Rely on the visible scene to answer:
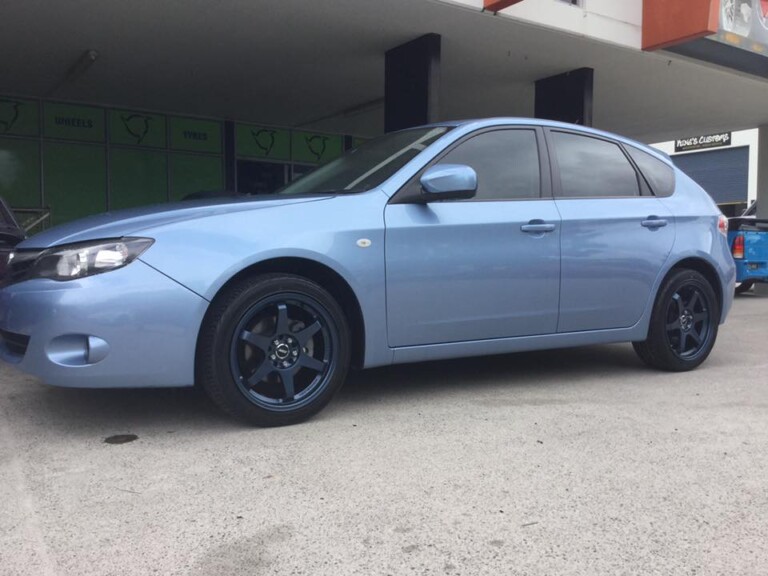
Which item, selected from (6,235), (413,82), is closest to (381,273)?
(6,235)

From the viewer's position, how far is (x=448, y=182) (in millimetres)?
3535

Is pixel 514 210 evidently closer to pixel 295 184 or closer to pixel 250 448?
pixel 295 184

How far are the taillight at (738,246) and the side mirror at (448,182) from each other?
8.46m

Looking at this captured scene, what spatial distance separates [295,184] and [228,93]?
8226 millimetres

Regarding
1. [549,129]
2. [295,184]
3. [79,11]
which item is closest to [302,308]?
[295,184]

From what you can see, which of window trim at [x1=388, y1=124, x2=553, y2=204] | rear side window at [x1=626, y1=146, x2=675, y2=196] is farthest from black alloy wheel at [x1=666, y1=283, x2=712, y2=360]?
window trim at [x1=388, y1=124, x2=553, y2=204]

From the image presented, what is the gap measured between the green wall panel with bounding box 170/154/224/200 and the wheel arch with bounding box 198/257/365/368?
36.4ft

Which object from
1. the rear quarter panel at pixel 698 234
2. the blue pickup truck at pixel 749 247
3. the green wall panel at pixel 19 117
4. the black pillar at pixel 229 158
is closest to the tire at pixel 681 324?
the rear quarter panel at pixel 698 234

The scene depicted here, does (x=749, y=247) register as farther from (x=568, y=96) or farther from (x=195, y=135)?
(x=195, y=135)

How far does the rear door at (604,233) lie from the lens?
4.16 metres

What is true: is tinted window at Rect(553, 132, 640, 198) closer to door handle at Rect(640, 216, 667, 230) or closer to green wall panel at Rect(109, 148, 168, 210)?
door handle at Rect(640, 216, 667, 230)

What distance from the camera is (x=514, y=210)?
3.97 metres

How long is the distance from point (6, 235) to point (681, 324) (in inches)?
192

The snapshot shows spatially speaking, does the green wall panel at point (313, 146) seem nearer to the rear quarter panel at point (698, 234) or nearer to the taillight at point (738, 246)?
the taillight at point (738, 246)
